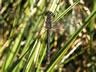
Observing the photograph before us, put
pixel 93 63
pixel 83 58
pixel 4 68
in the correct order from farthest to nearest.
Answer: pixel 83 58 → pixel 93 63 → pixel 4 68

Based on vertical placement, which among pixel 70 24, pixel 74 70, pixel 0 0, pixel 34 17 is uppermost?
pixel 0 0

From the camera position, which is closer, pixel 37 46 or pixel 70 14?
pixel 37 46

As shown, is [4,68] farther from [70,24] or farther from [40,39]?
[70,24]

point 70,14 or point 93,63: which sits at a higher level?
point 70,14

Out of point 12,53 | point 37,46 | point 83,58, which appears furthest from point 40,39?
point 83,58

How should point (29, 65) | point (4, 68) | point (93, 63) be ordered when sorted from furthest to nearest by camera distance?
1. point (93, 63)
2. point (4, 68)
3. point (29, 65)

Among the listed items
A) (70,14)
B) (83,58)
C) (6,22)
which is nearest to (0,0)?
(6,22)

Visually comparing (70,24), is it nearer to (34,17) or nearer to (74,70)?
(34,17)

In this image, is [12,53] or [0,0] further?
[0,0]

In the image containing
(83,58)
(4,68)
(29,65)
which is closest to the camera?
(29,65)
